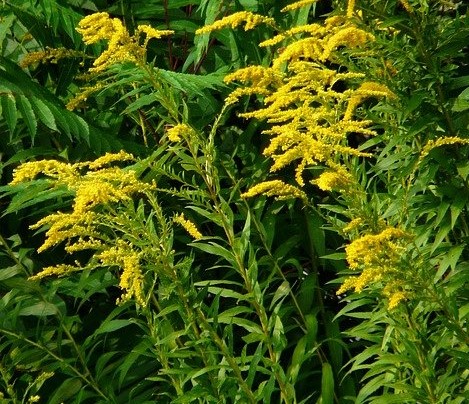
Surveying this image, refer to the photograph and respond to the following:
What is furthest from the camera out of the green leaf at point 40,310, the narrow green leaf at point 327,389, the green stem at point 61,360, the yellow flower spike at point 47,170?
the green leaf at point 40,310

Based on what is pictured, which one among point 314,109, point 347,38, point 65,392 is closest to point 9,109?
point 65,392

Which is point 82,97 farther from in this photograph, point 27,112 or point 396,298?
point 396,298

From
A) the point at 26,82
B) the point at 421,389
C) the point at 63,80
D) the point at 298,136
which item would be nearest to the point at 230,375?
the point at 421,389

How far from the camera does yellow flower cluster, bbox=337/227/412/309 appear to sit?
2.37 m

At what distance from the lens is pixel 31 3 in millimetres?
3891

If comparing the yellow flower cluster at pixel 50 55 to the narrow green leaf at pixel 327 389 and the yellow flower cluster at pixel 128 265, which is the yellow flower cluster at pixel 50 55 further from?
the narrow green leaf at pixel 327 389

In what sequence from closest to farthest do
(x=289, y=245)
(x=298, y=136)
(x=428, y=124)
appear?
1. (x=298, y=136)
2. (x=428, y=124)
3. (x=289, y=245)

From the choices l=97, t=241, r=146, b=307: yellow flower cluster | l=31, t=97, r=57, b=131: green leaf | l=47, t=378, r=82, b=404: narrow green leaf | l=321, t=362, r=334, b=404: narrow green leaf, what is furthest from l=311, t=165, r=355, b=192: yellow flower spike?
l=47, t=378, r=82, b=404: narrow green leaf

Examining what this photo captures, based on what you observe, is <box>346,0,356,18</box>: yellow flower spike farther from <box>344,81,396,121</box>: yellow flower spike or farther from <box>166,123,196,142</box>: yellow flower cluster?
<box>166,123,196,142</box>: yellow flower cluster

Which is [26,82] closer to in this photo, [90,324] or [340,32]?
[90,324]

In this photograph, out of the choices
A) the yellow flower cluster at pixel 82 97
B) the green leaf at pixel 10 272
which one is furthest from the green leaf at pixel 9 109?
the green leaf at pixel 10 272

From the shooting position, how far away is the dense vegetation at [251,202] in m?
2.67

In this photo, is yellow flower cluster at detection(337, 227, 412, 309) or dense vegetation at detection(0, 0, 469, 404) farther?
dense vegetation at detection(0, 0, 469, 404)

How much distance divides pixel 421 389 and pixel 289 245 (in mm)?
878
